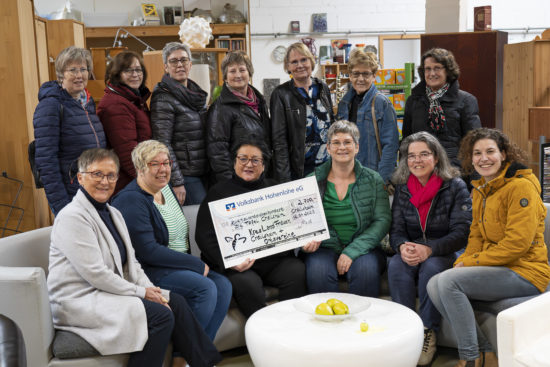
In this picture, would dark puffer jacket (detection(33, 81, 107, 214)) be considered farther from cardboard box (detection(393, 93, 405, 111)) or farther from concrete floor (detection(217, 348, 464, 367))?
cardboard box (detection(393, 93, 405, 111))

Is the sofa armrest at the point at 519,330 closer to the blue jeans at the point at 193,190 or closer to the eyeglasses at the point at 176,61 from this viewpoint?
the blue jeans at the point at 193,190

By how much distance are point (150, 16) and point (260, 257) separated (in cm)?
771

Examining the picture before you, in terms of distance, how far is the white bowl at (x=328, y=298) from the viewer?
8.64 ft

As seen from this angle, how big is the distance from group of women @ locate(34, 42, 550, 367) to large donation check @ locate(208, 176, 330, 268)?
0.11 m

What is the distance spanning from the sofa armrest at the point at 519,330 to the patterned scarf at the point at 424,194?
0.97m

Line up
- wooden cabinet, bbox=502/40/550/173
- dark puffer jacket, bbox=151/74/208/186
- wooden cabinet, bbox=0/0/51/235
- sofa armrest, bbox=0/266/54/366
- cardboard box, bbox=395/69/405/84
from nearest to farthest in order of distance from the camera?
sofa armrest, bbox=0/266/54/366, dark puffer jacket, bbox=151/74/208/186, wooden cabinet, bbox=0/0/51/235, cardboard box, bbox=395/69/405/84, wooden cabinet, bbox=502/40/550/173

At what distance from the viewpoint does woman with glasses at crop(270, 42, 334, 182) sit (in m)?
3.74

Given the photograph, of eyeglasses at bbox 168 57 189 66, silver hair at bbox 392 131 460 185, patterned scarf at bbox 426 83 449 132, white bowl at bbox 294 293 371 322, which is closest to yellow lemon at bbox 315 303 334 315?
white bowl at bbox 294 293 371 322

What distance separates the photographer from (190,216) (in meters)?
3.67

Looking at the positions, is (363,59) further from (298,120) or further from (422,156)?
(422,156)

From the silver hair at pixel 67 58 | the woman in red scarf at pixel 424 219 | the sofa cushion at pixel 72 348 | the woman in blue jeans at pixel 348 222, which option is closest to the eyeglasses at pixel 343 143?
the woman in blue jeans at pixel 348 222

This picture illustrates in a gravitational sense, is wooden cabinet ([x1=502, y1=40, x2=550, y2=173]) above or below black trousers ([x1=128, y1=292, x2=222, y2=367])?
above

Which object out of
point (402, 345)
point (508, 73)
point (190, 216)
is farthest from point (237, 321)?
point (508, 73)

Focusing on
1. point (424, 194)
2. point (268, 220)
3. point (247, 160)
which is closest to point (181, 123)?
point (247, 160)
